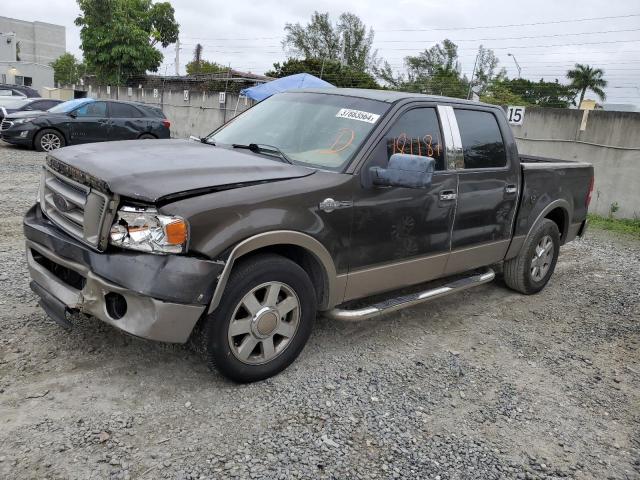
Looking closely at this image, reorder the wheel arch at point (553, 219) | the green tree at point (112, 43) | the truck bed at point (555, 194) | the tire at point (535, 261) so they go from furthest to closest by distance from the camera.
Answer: the green tree at point (112, 43) < the tire at point (535, 261) < the wheel arch at point (553, 219) < the truck bed at point (555, 194)

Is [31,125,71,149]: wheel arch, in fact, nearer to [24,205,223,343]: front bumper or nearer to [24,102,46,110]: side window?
[24,102,46,110]: side window

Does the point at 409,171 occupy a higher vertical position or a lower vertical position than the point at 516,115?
lower

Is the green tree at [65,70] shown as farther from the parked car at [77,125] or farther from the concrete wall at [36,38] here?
the parked car at [77,125]

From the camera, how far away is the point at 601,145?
1087 cm

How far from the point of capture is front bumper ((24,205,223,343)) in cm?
278

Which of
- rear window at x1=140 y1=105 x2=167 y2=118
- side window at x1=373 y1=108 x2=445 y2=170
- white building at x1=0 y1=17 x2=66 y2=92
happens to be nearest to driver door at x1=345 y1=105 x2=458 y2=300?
side window at x1=373 y1=108 x2=445 y2=170

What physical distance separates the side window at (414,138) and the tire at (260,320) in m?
1.07

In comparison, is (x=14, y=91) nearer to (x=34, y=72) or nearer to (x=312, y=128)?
(x=312, y=128)

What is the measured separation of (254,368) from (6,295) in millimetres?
2346

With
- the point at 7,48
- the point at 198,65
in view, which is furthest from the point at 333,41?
the point at 7,48

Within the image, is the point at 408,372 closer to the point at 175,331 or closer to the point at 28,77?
the point at 175,331

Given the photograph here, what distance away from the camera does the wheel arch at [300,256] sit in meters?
2.94

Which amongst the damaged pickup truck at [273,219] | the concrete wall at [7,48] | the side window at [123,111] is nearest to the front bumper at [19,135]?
the side window at [123,111]

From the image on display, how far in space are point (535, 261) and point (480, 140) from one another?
1.60 metres
